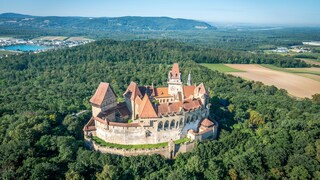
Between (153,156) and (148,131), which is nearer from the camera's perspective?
(153,156)

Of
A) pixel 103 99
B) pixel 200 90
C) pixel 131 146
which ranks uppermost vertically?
pixel 200 90

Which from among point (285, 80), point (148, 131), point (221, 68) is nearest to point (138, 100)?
point (148, 131)

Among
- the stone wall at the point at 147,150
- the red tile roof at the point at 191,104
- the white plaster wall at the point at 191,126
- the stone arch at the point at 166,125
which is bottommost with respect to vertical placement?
the stone wall at the point at 147,150

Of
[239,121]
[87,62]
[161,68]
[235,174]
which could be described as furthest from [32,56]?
[235,174]

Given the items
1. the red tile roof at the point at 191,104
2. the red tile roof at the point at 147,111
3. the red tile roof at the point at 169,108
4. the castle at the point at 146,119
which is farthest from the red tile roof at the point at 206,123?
the red tile roof at the point at 147,111

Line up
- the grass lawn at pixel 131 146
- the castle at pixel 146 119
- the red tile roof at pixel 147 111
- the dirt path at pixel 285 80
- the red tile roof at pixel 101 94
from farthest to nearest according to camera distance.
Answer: the dirt path at pixel 285 80, the red tile roof at pixel 101 94, the castle at pixel 146 119, the grass lawn at pixel 131 146, the red tile roof at pixel 147 111

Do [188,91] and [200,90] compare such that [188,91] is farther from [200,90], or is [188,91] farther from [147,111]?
[147,111]

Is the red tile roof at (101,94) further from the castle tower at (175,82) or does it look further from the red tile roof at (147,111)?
the castle tower at (175,82)

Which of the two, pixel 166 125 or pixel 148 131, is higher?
pixel 166 125
